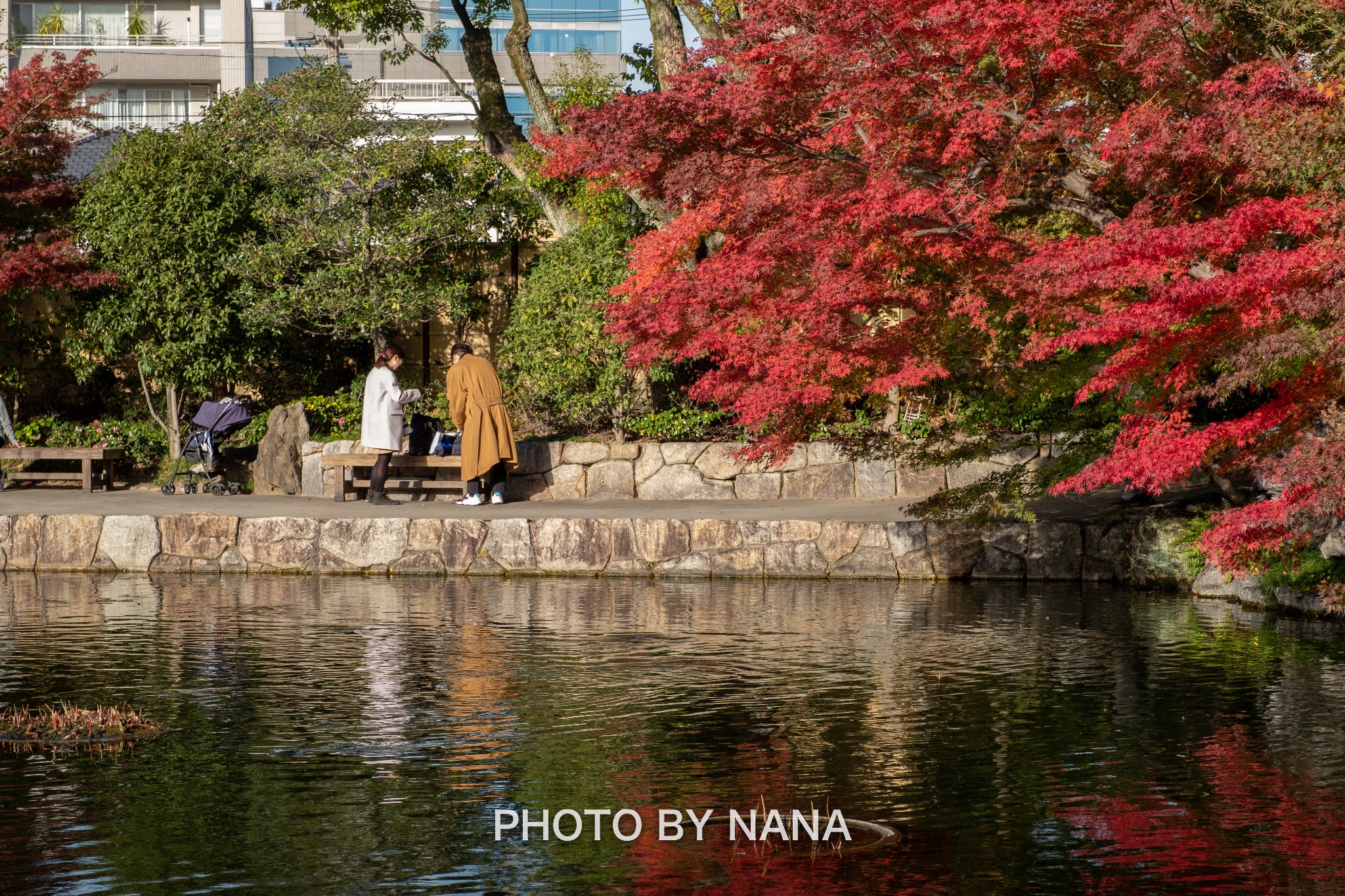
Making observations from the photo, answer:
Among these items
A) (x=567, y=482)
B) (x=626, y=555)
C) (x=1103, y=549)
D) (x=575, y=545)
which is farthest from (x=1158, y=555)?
(x=567, y=482)

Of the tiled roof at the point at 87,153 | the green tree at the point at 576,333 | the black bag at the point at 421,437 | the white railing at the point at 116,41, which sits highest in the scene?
the white railing at the point at 116,41

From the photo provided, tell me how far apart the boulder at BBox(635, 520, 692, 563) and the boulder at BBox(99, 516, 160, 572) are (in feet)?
14.0

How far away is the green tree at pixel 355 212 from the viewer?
16.7 metres

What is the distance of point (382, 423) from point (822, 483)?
171 inches

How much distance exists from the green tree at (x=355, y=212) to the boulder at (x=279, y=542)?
13.9 feet

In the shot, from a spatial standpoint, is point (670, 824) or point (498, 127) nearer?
point (670, 824)

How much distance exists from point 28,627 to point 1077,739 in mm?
6661

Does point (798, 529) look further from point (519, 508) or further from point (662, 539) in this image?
point (519, 508)

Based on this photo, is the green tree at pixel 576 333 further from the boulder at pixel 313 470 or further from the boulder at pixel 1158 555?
the boulder at pixel 1158 555

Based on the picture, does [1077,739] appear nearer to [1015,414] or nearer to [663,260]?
[663,260]

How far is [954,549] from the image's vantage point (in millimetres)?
12375

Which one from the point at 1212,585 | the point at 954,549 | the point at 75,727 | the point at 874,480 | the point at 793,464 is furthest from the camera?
the point at 793,464

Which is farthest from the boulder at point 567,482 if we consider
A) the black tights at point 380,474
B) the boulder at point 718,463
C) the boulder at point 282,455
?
the boulder at point 282,455

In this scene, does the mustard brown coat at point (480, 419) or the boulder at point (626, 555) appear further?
the mustard brown coat at point (480, 419)
